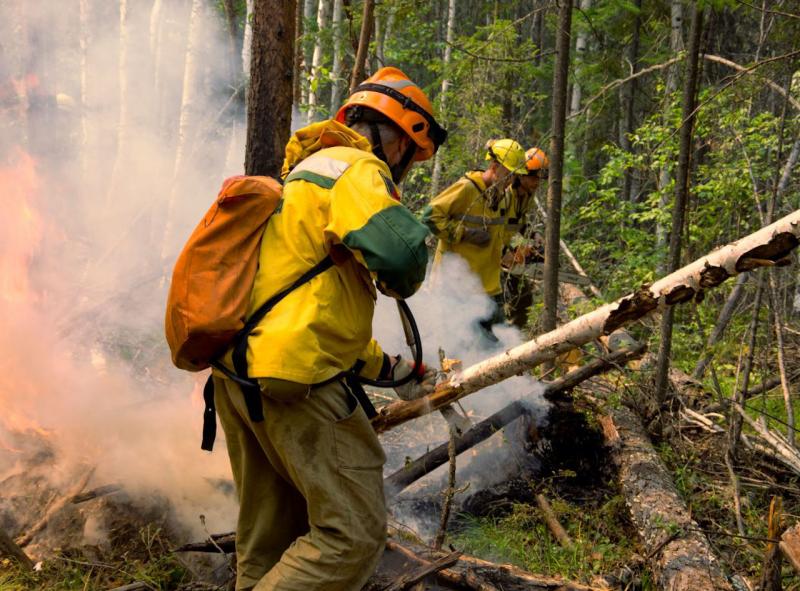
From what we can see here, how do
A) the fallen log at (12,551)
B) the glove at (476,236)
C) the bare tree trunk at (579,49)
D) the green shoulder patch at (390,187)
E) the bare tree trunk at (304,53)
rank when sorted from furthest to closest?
the bare tree trunk at (579,49) < the bare tree trunk at (304,53) < the glove at (476,236) < the fallen log at (12,551) < the green shoulder patch at (390,187)

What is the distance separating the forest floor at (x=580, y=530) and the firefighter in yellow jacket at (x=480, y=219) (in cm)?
210

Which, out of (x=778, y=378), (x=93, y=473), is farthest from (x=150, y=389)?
(x=778, y=378)

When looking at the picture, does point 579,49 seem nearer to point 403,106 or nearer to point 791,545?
point 403,106

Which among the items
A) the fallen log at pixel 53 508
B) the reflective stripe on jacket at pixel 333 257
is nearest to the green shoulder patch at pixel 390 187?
the reflective stripe on jacket at pixel 333 257

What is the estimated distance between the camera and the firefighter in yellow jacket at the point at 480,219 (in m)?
6.19

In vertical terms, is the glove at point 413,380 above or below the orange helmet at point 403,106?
below

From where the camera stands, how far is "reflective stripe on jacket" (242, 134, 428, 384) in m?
2.14

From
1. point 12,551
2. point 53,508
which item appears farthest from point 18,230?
point 12,551

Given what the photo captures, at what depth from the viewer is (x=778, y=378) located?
4906 millimetres

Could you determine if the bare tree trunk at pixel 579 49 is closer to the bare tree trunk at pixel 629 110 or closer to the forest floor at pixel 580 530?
the bare tree trunk at pixel 629 110

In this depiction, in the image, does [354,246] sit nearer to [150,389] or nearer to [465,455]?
[465,455]

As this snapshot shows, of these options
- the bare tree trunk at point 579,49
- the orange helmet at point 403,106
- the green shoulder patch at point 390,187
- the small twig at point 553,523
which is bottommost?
the small twig at point 553,523

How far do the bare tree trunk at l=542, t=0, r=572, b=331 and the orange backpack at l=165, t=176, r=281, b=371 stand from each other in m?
3.16

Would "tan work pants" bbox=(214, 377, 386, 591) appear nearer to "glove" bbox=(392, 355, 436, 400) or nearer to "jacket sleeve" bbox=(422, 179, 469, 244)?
"glove" bbox=(392, 355, 436, 400)
